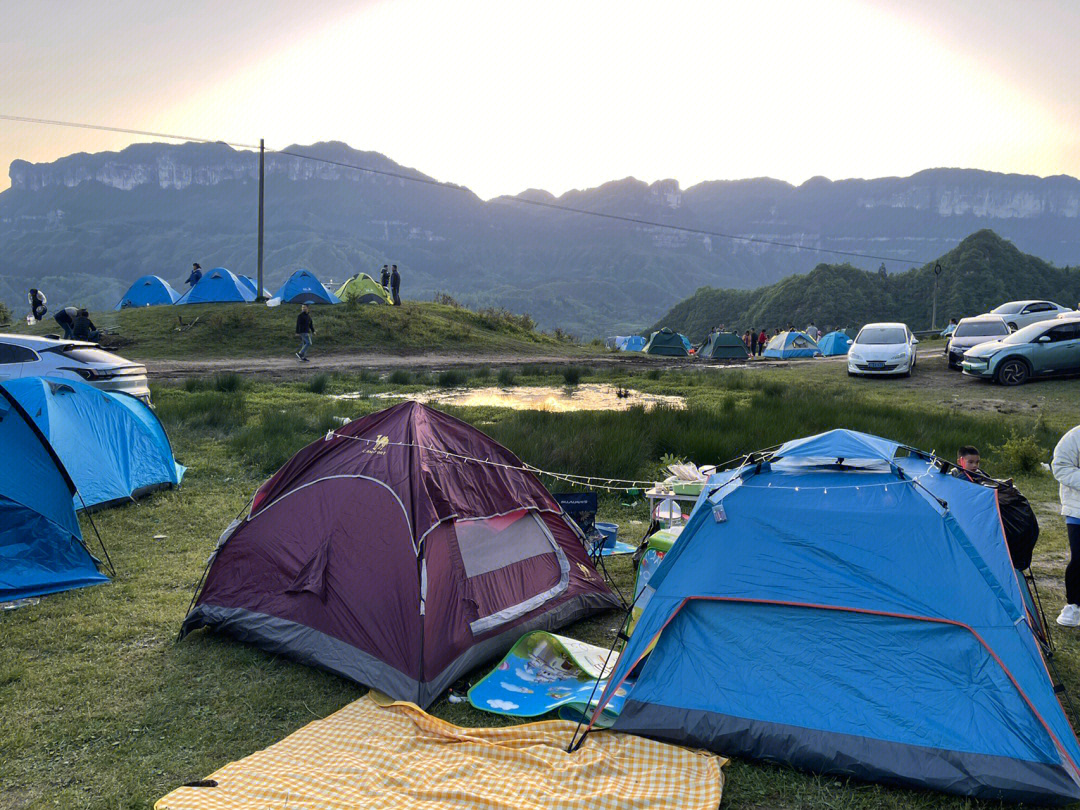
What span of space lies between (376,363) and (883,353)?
54.5ft

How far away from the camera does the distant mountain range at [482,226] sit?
14075cm

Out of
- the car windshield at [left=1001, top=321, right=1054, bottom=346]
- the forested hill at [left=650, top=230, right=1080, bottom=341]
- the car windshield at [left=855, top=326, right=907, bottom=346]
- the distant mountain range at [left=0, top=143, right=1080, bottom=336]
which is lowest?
the car windshield at [left=855, top=326, right=907, bottom=346]

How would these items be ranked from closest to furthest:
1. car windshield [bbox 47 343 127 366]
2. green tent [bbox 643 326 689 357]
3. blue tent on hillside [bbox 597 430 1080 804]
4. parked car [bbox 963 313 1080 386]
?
1. blue tent on hillside [bbox 597 430 1080 804]
2. car windshield [bbox 47 343 127 366]
3. parked car [bbox 963 313 1080 386]
4. green tent [bbox 643 326 689 357]

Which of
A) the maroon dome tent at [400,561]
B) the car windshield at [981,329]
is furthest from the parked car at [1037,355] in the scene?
the maroon dome tent at [400,561]

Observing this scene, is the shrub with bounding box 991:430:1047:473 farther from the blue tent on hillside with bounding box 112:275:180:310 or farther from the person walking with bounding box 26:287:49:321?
the blue tent on hillside with bounding box 112:275:180:310

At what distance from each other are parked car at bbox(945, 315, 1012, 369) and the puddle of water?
10.5m

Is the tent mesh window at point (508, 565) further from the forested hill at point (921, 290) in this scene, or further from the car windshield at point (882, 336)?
the forested hill at point (921, 290)

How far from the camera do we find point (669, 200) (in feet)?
617

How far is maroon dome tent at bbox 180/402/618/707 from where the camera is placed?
534cm

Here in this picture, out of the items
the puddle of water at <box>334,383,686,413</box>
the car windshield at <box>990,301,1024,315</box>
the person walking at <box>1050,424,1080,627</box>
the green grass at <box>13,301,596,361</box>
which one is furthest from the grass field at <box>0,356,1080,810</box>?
the car windshield at <box>990,301,1024,315</box>

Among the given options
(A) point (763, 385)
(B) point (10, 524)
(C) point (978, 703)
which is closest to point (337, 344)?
(A) point (763, 385)

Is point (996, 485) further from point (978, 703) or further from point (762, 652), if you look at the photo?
point (762, 652)

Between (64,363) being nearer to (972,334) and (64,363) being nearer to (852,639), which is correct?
(852,639)

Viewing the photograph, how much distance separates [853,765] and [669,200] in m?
193
